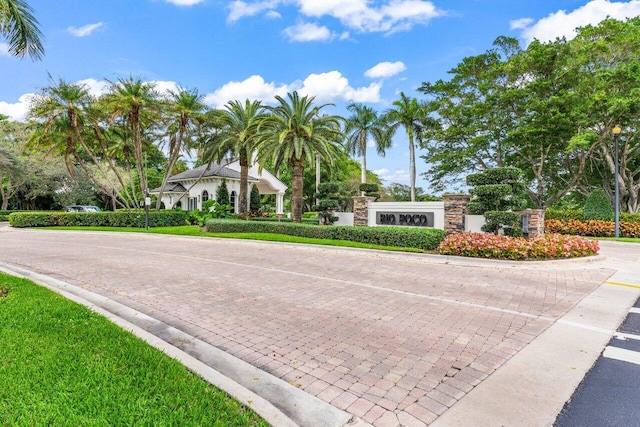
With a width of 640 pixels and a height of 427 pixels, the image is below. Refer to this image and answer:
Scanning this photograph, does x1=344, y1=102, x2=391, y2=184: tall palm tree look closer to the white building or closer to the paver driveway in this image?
the white building

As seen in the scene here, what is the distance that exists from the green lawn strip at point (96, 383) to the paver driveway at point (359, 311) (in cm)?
87

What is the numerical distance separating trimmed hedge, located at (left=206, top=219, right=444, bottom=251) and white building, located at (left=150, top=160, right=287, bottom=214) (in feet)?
40.7

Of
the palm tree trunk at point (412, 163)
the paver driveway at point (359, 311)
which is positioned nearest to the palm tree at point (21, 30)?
the paver driveway at point (359, 311)

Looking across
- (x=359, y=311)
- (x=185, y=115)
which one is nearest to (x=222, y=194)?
(x=185, y=115)

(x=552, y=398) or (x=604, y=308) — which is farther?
(x=604, y=308)

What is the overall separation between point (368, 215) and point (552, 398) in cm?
1389

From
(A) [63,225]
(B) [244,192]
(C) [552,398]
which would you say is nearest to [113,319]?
(C) [552,398]

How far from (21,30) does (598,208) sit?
90.1 feet

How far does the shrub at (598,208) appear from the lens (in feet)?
67.9

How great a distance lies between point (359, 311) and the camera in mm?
5699

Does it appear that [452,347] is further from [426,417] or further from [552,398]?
[426,417]

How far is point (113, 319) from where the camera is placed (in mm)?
4988

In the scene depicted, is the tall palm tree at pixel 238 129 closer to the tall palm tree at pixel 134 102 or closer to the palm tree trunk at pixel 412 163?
the tall palm tree at pixel 134 102

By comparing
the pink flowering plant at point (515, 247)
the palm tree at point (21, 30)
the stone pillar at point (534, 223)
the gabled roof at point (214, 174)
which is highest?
the palm tree at point (21, 30)
